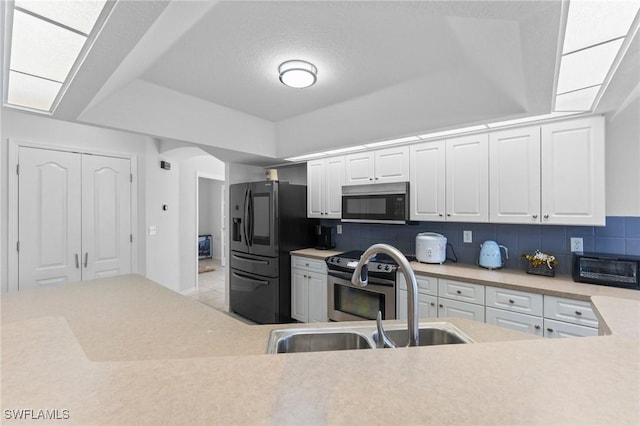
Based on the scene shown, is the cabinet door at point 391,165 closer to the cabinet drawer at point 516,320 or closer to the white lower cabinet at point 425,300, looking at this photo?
the white lower cabinet at point 425,300

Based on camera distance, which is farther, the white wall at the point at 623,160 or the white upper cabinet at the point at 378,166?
the white upper cabinet at the point at 378,166

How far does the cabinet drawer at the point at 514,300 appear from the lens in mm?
2008

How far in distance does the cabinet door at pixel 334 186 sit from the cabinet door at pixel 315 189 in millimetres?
62

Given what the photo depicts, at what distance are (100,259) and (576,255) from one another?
4.65m

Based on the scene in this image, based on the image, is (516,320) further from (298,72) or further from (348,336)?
(298,72)

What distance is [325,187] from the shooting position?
3.50 metres

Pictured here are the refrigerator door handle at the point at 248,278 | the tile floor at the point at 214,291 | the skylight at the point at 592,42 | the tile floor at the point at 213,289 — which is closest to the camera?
the skylight at the point at 592,42

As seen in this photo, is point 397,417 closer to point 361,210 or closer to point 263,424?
point 263,424

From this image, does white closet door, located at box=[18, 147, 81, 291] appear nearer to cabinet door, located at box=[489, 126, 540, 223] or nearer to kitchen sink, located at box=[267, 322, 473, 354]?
kitchen sink, located at box=[267, 322, 473, 354]

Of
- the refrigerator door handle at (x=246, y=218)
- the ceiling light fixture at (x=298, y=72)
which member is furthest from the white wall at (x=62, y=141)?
the ceiling light fixture at (x=298, y=72)

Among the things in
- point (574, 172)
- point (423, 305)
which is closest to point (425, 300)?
point (423, 305)

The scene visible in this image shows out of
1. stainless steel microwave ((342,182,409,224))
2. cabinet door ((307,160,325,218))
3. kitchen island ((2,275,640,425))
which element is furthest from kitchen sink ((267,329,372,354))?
cabinet door ((307,160,325,218))

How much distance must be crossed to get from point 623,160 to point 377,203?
1907mm

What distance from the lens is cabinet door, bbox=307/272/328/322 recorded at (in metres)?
3.16
